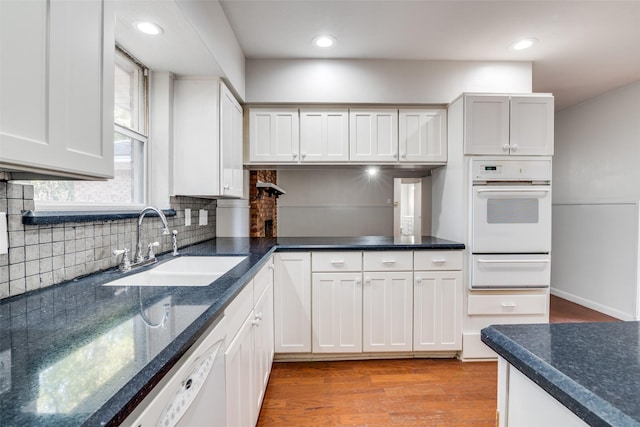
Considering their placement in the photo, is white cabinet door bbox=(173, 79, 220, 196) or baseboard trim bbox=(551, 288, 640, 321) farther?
baseboard trim bbox=(551, 288, 640, 321)

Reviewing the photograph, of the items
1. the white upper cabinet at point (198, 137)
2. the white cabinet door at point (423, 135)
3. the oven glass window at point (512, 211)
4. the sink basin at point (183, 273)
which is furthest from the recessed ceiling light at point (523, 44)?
the sink basin at point (183, 273)

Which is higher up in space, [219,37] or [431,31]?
[431,31]

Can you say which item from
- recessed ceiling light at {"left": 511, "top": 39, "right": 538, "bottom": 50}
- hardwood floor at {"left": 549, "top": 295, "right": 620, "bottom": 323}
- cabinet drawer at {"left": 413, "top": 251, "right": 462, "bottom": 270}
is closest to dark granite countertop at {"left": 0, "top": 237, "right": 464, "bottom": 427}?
cabinet drawer at {"left": 413, "top": 251, "right": 462, "bottom": 270}

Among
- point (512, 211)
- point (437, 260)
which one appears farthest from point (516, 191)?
point (437, 260)

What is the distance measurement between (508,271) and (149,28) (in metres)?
2.84

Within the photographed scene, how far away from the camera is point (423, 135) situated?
2701 mm

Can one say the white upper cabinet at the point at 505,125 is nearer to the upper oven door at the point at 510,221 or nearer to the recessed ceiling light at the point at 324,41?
the upper oven door at the point at 510,221

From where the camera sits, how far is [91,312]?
Answer: 892mm

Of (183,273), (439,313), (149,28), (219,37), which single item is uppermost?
(219,37)

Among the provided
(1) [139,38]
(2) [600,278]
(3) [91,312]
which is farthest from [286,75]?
(2) [600,278]

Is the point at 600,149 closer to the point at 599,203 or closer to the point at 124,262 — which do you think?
the point at 599,203

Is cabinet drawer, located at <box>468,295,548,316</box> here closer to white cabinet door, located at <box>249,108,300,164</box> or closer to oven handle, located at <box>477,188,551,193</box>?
oven handle, located at <box>477,188,551,193</box>

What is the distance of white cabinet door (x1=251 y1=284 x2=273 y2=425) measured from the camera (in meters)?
1.62

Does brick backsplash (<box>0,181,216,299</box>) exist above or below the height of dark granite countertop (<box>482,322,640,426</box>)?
above
